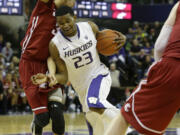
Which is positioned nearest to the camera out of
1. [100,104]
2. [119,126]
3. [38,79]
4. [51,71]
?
[119,126]

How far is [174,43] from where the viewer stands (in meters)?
3.11

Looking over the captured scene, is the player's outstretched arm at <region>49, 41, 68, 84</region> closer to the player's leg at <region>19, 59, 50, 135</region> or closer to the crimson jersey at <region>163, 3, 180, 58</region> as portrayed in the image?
the player's leg at <region>19, 59, 50, 135</region>

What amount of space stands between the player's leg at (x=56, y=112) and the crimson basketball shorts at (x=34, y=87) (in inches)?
3.1

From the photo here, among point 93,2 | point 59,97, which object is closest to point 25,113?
point 93,2

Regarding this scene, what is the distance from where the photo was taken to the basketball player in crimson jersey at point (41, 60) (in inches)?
194

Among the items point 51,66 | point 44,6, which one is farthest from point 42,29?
point 51,66

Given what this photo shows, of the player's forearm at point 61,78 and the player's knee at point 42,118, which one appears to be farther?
the player's knee at point 42,118

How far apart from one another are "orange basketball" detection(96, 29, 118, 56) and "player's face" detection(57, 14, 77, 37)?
0.39 meters

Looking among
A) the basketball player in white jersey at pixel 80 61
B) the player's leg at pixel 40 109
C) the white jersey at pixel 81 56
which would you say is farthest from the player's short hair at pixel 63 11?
the player's leg at pixel 40 109

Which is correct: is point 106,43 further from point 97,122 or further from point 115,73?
point 115,73

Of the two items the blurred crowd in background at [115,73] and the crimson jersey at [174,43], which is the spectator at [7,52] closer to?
the blurred crowd in background at [115,73]

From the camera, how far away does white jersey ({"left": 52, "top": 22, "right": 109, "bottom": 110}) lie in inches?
185

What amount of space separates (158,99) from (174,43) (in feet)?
1.44

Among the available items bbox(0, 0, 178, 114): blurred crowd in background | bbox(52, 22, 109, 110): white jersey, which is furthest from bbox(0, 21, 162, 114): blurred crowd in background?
bbox(52, 22, 109, 110): white jersey
